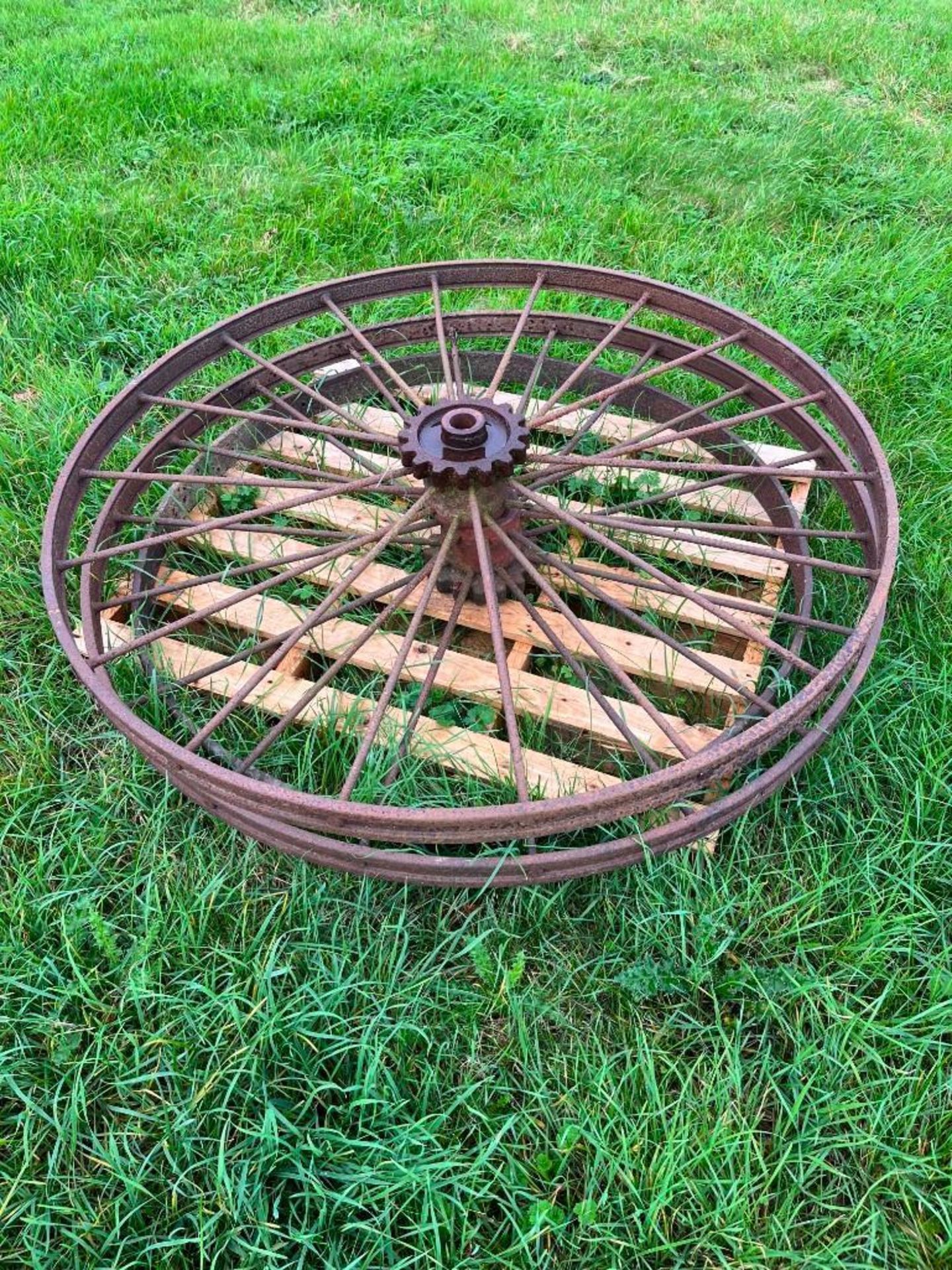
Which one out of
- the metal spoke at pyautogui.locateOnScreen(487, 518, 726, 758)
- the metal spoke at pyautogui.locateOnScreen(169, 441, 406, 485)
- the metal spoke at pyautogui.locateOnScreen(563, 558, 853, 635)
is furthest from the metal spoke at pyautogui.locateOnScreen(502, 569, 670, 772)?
the metal spoke at pyautogui.locateOnScreen(169, 441, 406, 485)

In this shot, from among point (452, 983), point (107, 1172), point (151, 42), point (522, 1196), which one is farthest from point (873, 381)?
point (151, 42)

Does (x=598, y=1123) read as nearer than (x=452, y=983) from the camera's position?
Yes

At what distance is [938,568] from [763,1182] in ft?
6.19

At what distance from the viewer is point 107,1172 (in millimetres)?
1787

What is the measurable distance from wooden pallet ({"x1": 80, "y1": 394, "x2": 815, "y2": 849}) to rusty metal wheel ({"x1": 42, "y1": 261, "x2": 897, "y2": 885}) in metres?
0.01

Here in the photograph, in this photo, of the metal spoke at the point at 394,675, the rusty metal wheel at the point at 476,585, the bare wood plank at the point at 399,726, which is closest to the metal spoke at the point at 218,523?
the rusty metal wheel at the point at 476,585

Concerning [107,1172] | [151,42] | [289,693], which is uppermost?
[151,42]

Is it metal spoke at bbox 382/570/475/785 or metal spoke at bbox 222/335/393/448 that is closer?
metal spoke at bbox 382/570/475/785

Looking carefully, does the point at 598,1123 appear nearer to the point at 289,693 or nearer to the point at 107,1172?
the point at 107,1172

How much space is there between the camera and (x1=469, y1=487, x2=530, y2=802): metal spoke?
1857 millimetres

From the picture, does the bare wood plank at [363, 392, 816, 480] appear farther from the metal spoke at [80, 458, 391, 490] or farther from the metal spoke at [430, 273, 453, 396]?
the metal spoke at [80, 458, 391, 490]

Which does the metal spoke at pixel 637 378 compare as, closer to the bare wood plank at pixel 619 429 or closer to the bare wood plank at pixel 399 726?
the bare wood plank at pixel 619 429

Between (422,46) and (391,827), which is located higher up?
(422,46)

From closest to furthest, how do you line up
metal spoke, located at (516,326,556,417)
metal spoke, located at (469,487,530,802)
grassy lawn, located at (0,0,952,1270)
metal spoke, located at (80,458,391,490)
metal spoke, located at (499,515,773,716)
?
grassy lawn, located at (0,0,952,1270), metal spoke, located at (469,487,530,802), metal spoke, located at (499,515,773,716), metal spoke, located at (80,458,391,490), metal spoke, located at (516,326,556,417)
